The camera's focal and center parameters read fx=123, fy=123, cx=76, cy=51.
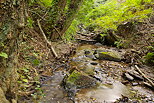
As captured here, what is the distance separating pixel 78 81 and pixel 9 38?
297cm

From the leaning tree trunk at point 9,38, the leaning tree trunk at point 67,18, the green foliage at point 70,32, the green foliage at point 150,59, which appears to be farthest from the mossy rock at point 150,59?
the leaning tree trunk at point 9,38

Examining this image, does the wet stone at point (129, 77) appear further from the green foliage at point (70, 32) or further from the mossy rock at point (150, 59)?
the green foliage at point (70, 32)

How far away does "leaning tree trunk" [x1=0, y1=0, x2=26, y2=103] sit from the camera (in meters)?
1.83

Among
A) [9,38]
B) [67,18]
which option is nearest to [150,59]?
[67,18]

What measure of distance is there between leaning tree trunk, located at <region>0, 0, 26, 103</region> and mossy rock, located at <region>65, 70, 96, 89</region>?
7.51 ft

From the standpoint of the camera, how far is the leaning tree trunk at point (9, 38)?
183cm

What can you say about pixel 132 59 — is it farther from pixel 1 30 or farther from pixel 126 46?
pixel 1 30

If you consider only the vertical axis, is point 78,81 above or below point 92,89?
→ above

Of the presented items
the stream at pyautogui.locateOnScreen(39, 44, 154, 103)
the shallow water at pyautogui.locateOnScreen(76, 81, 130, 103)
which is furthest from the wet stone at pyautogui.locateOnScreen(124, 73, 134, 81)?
the shallow water at pyautogui.locateOnScreen(76, 81, 130, 103)

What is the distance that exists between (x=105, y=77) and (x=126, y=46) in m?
5.71

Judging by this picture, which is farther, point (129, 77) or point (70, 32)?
point (70, 32)

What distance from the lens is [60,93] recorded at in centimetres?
379

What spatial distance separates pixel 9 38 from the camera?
6.27 feet

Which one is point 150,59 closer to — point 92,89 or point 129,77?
point 129,77
